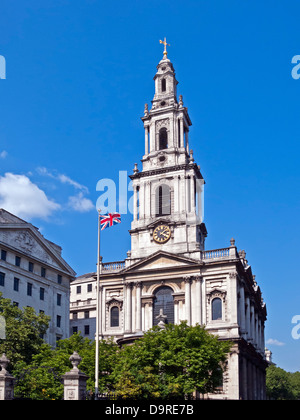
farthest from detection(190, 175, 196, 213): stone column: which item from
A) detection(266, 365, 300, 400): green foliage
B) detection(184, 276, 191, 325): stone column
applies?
detection(266, 365, 300, 400): green foliage

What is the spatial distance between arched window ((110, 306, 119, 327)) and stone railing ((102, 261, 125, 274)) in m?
4.93

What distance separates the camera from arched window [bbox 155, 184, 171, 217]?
76938mm

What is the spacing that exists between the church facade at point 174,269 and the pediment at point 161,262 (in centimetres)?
5

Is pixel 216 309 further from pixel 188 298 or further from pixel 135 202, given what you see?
pixel 135 202

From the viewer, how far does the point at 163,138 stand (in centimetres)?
8288

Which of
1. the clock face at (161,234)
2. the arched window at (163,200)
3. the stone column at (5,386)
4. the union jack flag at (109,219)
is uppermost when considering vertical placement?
the arched window at (163,200)

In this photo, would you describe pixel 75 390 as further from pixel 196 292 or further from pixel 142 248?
pixel 142 248

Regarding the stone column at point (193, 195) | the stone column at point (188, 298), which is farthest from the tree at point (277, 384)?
the stone column at point (193, 195)

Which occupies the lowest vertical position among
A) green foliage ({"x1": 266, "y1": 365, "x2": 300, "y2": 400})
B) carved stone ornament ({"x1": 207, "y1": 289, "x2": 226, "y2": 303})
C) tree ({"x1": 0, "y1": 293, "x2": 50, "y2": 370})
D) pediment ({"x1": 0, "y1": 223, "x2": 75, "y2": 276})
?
green foliage ({"x1": 266, "y1": 365, "x2": 300, "y2": 400})

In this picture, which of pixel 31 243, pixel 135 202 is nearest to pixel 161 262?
pixel 135 202

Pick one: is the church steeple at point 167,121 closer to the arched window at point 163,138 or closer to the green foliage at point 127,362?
the arched window at point 163,138

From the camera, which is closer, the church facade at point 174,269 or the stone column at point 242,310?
the church facade at point 174,269

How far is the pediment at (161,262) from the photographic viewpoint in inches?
2808

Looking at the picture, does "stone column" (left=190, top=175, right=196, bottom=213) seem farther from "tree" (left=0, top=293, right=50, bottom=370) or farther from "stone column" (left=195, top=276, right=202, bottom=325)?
"tree" (left=0, top=293, right=50, bottom=370)
